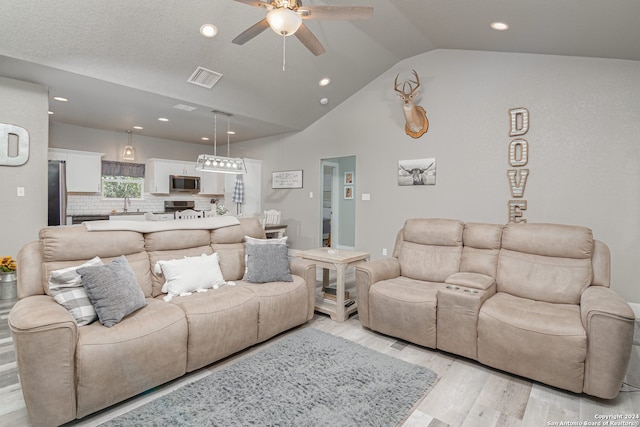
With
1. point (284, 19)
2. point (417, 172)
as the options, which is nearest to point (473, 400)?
point (284, 19)

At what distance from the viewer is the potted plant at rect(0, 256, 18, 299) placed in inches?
146

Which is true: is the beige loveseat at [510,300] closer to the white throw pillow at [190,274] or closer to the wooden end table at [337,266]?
the wooden end table at [337,266]

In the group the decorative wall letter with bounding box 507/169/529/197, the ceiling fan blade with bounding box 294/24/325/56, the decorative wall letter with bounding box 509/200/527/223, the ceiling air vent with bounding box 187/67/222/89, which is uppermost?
the ceiling air vent with bounding box 187/67/222/89

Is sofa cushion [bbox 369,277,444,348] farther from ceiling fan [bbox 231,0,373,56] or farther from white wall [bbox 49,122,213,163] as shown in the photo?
white wall [bbox 49,122,213,163]

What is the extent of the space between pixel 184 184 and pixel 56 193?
2.94m

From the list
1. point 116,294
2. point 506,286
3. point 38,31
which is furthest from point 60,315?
point 506,286

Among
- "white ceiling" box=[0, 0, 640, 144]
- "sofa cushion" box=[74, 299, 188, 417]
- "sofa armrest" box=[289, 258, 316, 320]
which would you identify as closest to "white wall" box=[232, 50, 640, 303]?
"white ceiling" box=[0, 0, 640, 144]

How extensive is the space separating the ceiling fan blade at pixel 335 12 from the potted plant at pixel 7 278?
430 cm

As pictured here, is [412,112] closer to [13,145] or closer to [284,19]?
[284,19]

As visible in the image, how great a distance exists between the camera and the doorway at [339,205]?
320 inches

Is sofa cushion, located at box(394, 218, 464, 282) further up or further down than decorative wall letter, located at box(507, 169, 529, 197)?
further down

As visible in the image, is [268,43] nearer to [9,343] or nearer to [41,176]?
[41,176]

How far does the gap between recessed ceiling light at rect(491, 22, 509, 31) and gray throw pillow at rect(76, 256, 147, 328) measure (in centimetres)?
423

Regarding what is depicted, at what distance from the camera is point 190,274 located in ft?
8.73
